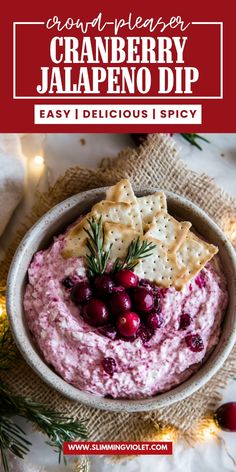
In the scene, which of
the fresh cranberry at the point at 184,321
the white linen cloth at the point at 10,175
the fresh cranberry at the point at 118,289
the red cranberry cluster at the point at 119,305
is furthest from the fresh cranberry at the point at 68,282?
the white linen cloth at the point at 10,175

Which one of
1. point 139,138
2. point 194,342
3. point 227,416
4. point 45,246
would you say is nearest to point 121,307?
point 194,342

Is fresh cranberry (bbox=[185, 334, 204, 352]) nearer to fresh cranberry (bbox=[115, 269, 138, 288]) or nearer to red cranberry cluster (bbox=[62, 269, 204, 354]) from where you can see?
red cranberry cluster (bbox=[62, 269, 204, 354])

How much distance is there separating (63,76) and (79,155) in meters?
0.46

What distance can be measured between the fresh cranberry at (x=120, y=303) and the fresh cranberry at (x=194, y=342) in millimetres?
213

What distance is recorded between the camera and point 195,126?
2131 mm

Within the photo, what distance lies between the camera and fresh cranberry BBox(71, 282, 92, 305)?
187 centimetres

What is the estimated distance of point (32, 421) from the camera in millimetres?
2084

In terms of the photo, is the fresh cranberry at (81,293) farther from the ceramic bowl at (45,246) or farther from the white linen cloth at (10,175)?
the white linen cloth at (10,175)

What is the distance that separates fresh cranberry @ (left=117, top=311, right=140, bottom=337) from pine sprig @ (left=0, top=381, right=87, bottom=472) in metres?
0.40

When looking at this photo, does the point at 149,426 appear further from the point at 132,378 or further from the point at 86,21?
the point at 86,21

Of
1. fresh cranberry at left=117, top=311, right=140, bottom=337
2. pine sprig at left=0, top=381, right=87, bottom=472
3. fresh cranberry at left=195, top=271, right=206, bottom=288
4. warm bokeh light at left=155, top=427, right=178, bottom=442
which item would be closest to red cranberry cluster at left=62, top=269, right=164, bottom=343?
fresh cranberry at left=117, top=311, right=140, bottom=337

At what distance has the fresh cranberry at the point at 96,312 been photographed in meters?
1.84

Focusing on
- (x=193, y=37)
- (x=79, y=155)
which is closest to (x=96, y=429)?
(x=79, y=155)

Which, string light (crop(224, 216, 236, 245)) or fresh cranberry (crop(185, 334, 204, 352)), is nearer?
fresh cranberry (crop(185, 334, 204, 352))
